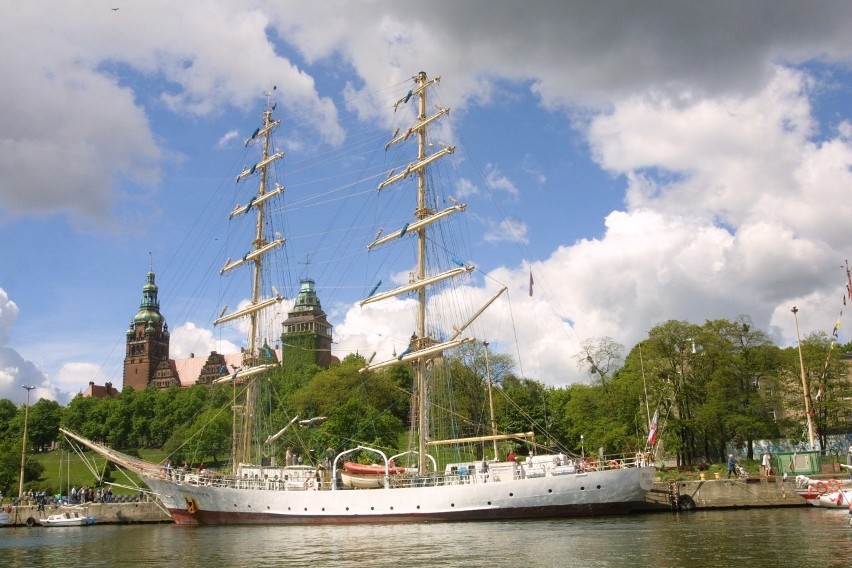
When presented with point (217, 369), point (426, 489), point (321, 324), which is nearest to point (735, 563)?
point (426, 489)

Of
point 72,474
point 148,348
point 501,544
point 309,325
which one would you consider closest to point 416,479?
point 501,544

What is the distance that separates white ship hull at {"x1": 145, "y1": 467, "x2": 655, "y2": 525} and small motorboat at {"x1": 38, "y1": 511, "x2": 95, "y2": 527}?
44.6 feet

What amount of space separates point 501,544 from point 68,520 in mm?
38068

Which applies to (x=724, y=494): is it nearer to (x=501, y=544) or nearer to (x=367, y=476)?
(x=501, y=544)

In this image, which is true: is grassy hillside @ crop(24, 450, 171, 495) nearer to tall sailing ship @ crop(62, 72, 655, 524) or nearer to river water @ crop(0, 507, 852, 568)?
tall sailing ship @ crop(62, 72, 655, 524)

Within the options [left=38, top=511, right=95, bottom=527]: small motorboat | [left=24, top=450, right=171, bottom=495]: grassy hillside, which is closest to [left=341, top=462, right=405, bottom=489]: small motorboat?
[left=38, top=511, right=95, bottom=527]: small motorboat

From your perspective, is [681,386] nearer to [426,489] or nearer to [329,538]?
[426,489]

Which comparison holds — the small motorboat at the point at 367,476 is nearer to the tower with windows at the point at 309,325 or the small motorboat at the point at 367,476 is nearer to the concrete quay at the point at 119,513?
the concrete quay at the point at 119,513

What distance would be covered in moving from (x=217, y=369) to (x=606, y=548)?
14863 cm

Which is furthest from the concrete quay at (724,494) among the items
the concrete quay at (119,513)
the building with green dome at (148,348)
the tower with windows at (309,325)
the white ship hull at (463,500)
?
the building with green dome at (148,348)

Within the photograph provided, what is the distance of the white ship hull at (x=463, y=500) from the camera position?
43.2m

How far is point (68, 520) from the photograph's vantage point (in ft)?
178

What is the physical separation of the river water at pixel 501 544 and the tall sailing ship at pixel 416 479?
2366 mm

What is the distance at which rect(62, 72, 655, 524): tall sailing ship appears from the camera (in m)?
43.3
